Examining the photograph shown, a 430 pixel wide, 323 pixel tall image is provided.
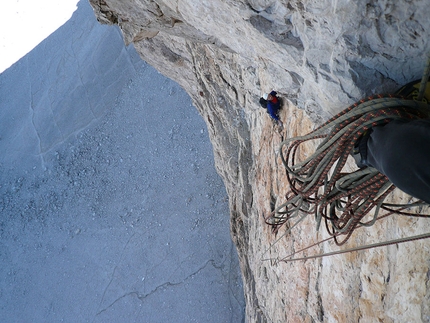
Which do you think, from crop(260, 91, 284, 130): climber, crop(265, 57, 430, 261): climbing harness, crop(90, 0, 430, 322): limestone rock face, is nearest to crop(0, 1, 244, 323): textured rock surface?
crop(90, 0, 430, 322): limestone rock face

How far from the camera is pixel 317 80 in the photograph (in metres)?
1.51

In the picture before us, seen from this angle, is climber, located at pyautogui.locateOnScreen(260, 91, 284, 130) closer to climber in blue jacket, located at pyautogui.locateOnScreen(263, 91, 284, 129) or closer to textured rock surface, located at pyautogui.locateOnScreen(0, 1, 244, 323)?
climber in blue jacket, located at pyautogui.locateOnScreen(263, 91, 284, 129)

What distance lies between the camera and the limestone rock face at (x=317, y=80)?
1233 mm

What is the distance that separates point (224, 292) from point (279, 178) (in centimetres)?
479

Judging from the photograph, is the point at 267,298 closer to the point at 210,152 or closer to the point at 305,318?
the point at 305,318

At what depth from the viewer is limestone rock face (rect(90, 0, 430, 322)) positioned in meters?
1.23

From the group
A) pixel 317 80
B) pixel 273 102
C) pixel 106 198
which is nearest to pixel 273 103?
pixel 273 102

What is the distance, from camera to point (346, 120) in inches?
47.6

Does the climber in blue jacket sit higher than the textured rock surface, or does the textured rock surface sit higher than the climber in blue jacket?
the climber in blue jacket

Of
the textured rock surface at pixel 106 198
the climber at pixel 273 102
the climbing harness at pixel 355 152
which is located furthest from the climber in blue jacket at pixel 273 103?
the textured rock surface at pixel 106 198

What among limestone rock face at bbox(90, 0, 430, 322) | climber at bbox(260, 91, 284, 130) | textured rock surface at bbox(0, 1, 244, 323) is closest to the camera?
limestone rock face at bbox(90, 0, 430, 322)

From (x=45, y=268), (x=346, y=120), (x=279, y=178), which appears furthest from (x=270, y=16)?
(x=45, y=268)

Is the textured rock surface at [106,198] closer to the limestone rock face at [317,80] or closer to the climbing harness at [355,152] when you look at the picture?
the limestone rock face at [317,80]

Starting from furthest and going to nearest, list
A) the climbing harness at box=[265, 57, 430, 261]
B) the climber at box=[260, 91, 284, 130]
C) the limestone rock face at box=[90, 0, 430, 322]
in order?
the climber at box=[260, 91, 284, 130] < the limestone rock face at box=[90, 0, 430, 322] < the climbing harness at box=[265, 57, 430, 261]
